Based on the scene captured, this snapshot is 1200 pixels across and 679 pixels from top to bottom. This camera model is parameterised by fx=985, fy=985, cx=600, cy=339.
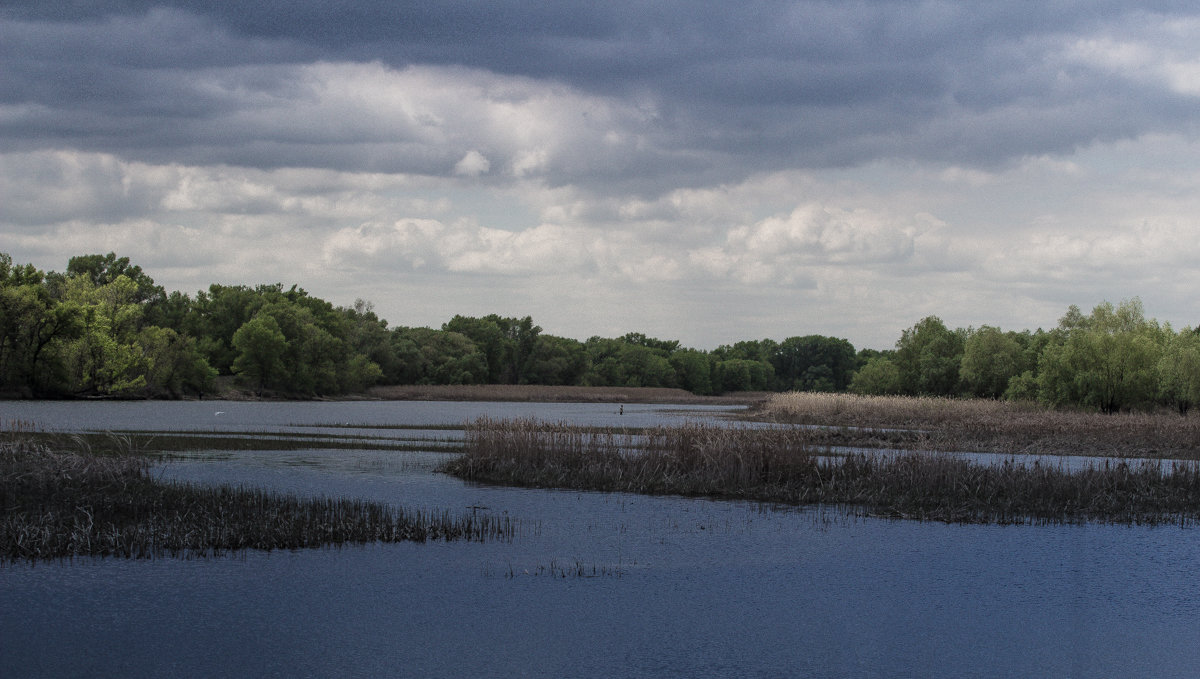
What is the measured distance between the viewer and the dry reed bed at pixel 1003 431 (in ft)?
144

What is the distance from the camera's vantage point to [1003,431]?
160ft

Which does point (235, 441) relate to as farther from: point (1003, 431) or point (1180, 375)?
point (1180, 375)

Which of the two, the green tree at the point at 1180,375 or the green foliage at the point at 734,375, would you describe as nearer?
the green tree at the point at 1180,375

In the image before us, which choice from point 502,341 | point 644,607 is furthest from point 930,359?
point 644,607

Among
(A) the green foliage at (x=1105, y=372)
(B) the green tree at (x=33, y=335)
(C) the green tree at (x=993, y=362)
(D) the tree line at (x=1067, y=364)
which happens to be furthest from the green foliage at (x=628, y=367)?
(A) the green foliage at (x=1105, y=372)

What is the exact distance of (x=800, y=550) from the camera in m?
20.3

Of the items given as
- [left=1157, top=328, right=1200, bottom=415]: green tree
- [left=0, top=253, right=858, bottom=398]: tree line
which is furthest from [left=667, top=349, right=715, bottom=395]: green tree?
[left=1157, top=328, right=1200, bottom=415]: green tree

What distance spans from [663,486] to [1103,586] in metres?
13.1

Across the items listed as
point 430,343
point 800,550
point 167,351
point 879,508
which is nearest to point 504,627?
point 800,550

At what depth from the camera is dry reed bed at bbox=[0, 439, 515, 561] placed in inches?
693

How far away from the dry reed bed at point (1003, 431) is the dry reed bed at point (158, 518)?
24.3 meters

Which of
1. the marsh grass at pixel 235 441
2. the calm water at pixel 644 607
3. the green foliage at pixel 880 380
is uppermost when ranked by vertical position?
the green foliage at pixel 880 380

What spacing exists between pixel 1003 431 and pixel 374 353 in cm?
9935

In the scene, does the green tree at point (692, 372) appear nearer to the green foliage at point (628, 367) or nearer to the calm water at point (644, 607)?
the green foliage at point (628, 367)
